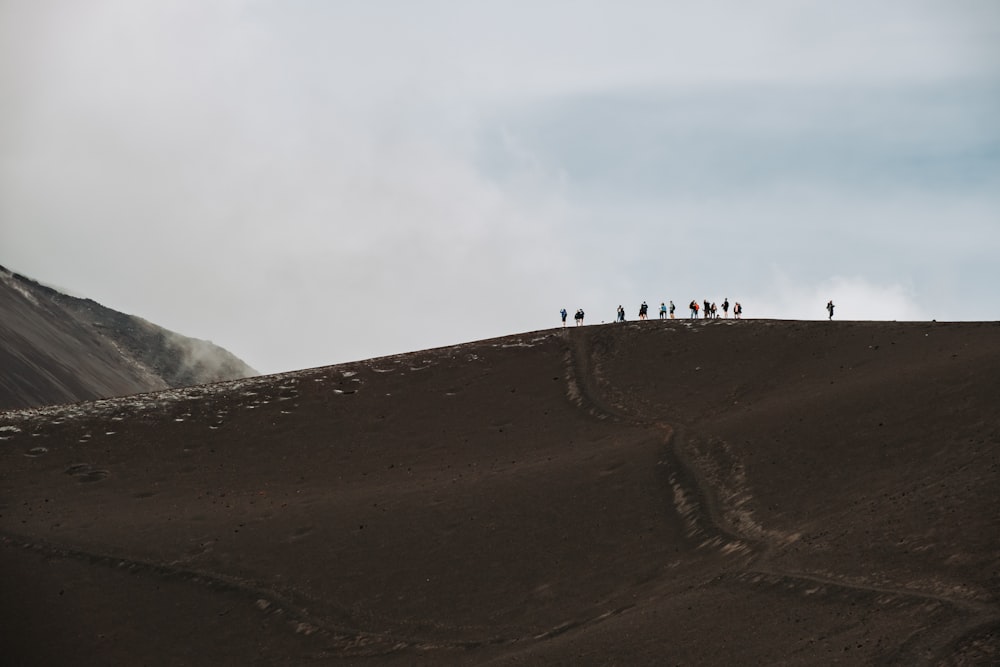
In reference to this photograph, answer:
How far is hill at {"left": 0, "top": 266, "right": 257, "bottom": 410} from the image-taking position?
4656 inches

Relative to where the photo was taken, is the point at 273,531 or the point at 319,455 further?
the point at 319,455

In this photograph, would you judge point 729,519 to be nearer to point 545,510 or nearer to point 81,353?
point 545,510

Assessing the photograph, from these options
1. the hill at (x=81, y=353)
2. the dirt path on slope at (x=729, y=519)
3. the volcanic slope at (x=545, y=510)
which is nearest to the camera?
the dirt path on slope at (x=729, y=519)

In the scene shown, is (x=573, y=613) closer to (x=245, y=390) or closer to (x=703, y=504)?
(x=703, y=504)

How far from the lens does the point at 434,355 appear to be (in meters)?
78.8

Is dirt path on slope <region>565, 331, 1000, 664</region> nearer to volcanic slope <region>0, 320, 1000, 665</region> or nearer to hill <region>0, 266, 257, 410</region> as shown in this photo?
volcanic slope <region>0, 320, 1000, 665</region>

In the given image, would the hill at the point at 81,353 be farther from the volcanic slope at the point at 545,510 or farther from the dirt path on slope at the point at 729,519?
the dirt path on slope at the point at 729,519

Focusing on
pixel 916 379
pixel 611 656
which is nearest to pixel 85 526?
pixel 611 656

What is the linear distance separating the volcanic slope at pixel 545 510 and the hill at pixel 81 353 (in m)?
48.5

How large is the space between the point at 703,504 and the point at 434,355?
101 feet

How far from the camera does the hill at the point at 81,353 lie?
118 meters

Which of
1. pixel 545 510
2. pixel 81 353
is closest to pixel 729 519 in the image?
pixel 545 510

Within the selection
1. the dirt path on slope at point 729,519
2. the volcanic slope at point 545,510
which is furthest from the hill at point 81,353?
the dirt path on slope at point 729,519

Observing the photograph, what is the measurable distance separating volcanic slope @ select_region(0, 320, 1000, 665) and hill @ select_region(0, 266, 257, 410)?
48493 mm
